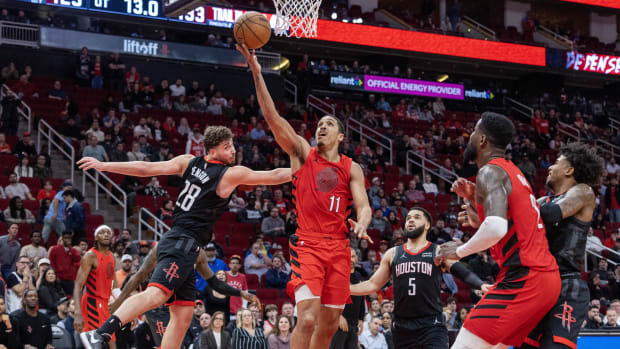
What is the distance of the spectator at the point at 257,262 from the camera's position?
1592 centimetres

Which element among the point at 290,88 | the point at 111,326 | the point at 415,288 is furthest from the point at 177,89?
the point at 111,326

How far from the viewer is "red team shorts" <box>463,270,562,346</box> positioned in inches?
202

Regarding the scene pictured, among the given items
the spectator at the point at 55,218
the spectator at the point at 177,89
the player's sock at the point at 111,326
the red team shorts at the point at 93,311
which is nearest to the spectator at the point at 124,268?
the spectator at the point at 55,218

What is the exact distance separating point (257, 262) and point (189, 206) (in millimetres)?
8761

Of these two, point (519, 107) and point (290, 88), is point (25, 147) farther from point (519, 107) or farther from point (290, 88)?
point (519, 107)

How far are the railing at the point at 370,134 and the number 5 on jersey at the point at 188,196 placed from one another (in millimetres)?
16897

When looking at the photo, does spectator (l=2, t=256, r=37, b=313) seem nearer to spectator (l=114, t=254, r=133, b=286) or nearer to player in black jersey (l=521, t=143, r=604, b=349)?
spectator (l=114, t=254, r=133, b=286)

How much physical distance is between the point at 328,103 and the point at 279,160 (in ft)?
23.6

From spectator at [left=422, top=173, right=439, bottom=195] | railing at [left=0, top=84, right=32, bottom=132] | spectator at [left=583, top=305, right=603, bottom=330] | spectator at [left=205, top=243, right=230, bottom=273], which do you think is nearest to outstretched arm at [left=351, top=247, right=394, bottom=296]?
spectator at [left=205, top=243, right=230, bottom=273]

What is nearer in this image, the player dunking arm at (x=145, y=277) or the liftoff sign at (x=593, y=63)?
the player dunking arm at (x=145, y=277)

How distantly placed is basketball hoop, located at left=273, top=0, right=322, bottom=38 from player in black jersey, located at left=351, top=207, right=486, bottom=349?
476 cm

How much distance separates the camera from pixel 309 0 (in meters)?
13.1

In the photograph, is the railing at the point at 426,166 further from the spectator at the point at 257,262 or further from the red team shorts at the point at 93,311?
the red team shorts at the point at 93,311

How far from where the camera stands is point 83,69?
21531mm
